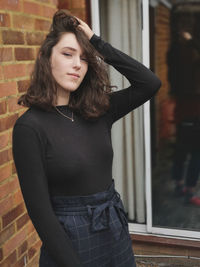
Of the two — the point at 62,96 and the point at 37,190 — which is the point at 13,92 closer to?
the point at 62,96

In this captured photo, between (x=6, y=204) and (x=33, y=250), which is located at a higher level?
(x=6, y=204)

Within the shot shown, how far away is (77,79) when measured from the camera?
1600 millimetres

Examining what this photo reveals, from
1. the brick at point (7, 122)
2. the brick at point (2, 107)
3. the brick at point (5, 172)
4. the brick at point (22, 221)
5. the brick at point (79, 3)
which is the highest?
the brick at point (79, 3)

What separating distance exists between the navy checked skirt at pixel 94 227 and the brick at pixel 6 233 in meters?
0.57

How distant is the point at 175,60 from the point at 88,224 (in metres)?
2.48

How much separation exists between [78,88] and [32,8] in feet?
2.82

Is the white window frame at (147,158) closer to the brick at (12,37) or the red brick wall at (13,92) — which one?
the red brick wall at (13,92)

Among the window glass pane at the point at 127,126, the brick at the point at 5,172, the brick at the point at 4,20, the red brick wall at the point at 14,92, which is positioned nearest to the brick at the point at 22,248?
the red brick wall at the point at 14,92

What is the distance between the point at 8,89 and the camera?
6.95 ft

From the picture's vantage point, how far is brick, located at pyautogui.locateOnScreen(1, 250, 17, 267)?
2164 mm

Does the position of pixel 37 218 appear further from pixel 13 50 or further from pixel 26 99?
pixel 13 50

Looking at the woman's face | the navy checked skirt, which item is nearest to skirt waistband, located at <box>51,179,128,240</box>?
the navy checked skirt

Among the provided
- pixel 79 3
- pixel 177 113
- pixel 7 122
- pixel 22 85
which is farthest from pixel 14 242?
pixel 177 113

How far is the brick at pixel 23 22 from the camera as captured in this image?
7.06 feet
